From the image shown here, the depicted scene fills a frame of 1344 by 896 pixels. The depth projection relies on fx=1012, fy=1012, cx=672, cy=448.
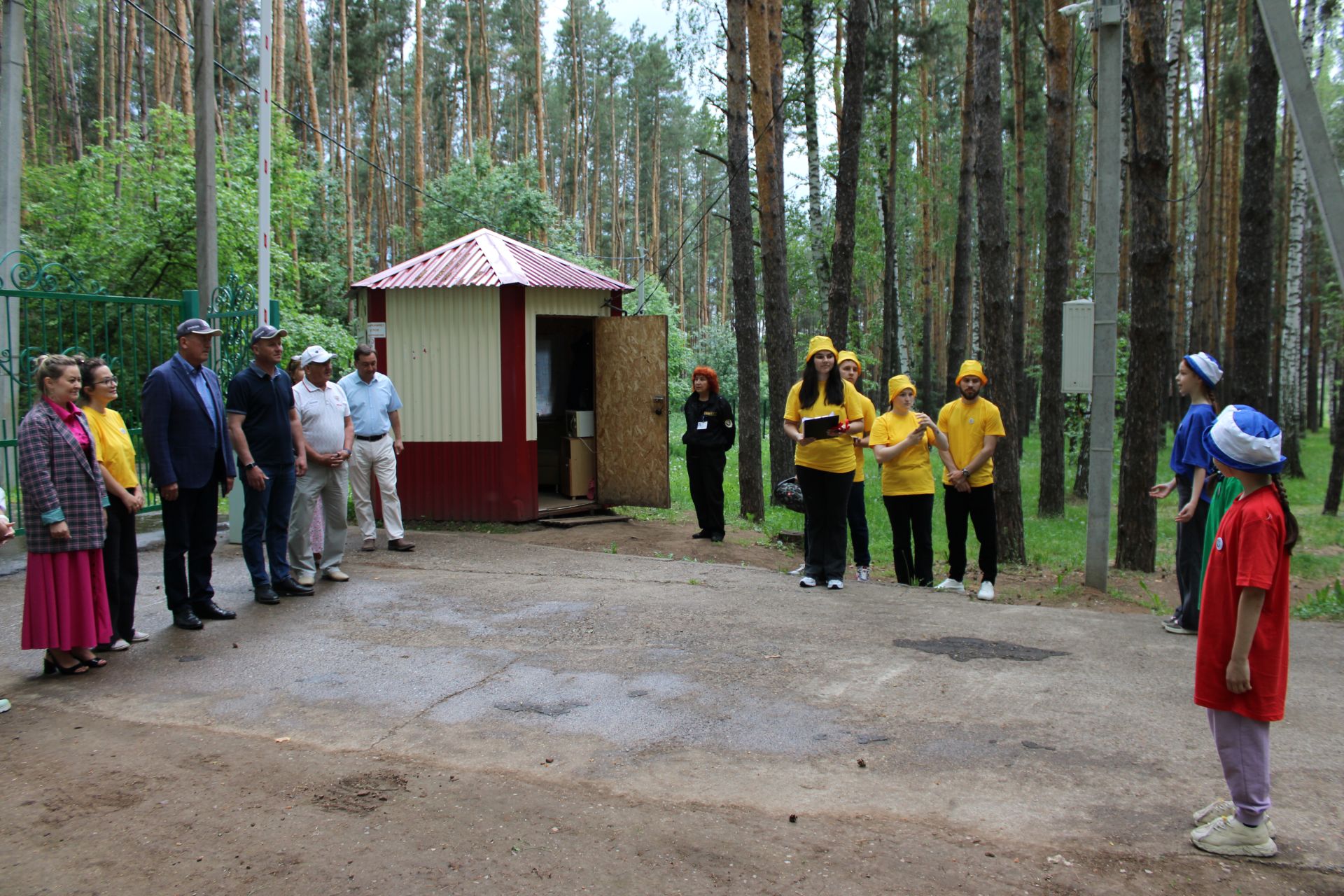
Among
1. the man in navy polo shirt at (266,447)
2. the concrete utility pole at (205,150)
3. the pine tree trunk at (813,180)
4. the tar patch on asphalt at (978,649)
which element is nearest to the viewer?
the tar patch on asphalt at (978,649)

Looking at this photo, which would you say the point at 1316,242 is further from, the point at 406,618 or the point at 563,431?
the point at 406,618

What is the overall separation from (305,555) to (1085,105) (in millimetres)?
31658

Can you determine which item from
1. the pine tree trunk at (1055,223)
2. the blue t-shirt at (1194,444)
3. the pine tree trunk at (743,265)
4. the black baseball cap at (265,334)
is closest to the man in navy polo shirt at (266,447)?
the black baseball cap at (265,334)

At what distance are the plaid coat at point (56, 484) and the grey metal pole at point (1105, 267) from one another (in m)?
7.28

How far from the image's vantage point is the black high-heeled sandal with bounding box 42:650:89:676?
576 centimetres

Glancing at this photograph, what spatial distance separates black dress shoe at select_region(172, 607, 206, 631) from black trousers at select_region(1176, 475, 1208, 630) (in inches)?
258

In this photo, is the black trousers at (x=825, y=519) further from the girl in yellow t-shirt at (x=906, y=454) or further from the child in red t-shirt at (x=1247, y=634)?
the child in red t-shirt at (x=1247, y=634)

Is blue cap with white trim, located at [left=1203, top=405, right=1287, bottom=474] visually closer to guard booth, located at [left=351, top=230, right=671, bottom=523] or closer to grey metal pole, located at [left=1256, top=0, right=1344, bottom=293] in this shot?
grey metal pole, located at [left=1256, top=0, right=1344, bottom=293]

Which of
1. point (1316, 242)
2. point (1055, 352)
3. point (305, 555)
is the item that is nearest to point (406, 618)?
point (305, 555)

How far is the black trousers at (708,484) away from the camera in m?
11.0

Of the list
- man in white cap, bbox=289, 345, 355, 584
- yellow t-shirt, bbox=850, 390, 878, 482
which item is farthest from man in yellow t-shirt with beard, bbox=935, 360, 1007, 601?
man in white cap, bbox=289, 345, 355, 584

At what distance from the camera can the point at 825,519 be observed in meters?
8.21

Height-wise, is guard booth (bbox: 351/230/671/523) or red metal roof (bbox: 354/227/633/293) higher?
red metal roof (bbox: 354/227/633/293)

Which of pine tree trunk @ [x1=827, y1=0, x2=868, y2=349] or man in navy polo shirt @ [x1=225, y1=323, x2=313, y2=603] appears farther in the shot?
pine tree trunk @ [x1=827, y1=0, x2=868, y2=349]
